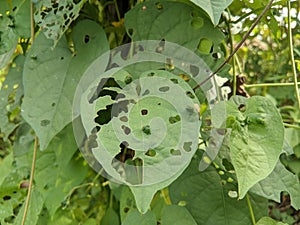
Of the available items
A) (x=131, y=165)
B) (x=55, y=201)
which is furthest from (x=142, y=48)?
(x=55, y=201)

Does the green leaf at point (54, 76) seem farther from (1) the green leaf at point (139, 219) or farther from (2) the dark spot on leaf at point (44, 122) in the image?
(1) the green leaf at point (139, 219)

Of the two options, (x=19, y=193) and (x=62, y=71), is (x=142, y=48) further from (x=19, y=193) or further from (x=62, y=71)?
(x=19, y=193)

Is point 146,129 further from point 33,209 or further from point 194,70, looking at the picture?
point 33,209

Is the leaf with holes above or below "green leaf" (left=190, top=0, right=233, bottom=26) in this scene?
below

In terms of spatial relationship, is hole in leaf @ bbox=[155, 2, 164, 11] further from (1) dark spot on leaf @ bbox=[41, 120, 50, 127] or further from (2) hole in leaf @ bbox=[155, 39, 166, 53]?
(1) dark spot on leaf @ bbox=[41, 120, 50, 127]

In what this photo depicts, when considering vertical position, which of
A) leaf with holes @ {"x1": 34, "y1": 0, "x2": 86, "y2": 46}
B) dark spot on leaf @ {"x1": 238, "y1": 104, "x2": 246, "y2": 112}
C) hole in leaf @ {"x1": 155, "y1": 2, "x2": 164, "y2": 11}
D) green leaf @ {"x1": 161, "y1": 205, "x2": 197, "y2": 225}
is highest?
leaf with holes @ {"x1": 34, "y1": 0, "x2": 86, "y2": 46}

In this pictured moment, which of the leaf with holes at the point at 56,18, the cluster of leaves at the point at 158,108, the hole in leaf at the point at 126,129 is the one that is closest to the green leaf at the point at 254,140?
the cluster of leaves at the point at 158,108

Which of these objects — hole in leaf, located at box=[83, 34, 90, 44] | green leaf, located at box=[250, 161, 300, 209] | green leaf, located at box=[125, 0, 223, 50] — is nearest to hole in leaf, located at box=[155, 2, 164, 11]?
green leaf, located at box=[125, 0, 223, 50]
